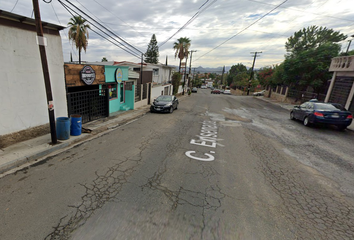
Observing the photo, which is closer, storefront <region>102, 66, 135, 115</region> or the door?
storefront <region>102, 66, 135, 115</region>

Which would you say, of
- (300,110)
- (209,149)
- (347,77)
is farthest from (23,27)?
(347,77)

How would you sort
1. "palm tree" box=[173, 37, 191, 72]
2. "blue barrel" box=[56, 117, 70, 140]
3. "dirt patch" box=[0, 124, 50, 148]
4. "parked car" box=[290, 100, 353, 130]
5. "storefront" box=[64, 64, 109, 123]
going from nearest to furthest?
"dirt patch" box=[0, 124, 50, 148], "blue barrel" box=[56, 117, 70, 140], "storefront" box=[64, 64, 109, 123], "parked car" box=[290, 100, 353, 130], "palm tree" box=[173, 37, 191, 72]

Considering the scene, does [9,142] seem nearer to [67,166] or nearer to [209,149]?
[67,166]

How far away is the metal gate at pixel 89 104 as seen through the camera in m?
8.27

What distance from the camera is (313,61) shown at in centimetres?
1986

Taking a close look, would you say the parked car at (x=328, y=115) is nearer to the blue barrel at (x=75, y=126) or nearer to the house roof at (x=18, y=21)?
the blue barrel at (x=75, y=126)

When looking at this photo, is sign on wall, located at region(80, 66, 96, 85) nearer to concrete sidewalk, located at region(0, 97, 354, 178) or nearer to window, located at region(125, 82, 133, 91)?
concrete sidewalk, located at region(0, 97, 354, 178)

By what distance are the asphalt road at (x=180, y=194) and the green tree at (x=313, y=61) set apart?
19.1 m

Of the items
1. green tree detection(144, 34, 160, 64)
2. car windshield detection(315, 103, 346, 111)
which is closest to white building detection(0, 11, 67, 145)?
car windshield detection(315, 103, 346, 111)

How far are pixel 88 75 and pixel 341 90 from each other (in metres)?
20.5

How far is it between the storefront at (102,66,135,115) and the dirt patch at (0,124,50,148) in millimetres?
4784

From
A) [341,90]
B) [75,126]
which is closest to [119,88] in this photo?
[75,126]

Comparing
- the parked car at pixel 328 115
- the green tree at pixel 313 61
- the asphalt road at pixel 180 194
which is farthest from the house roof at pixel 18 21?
the green tree at pixel 313 61

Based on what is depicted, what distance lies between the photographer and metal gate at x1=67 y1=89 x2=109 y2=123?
827cm
